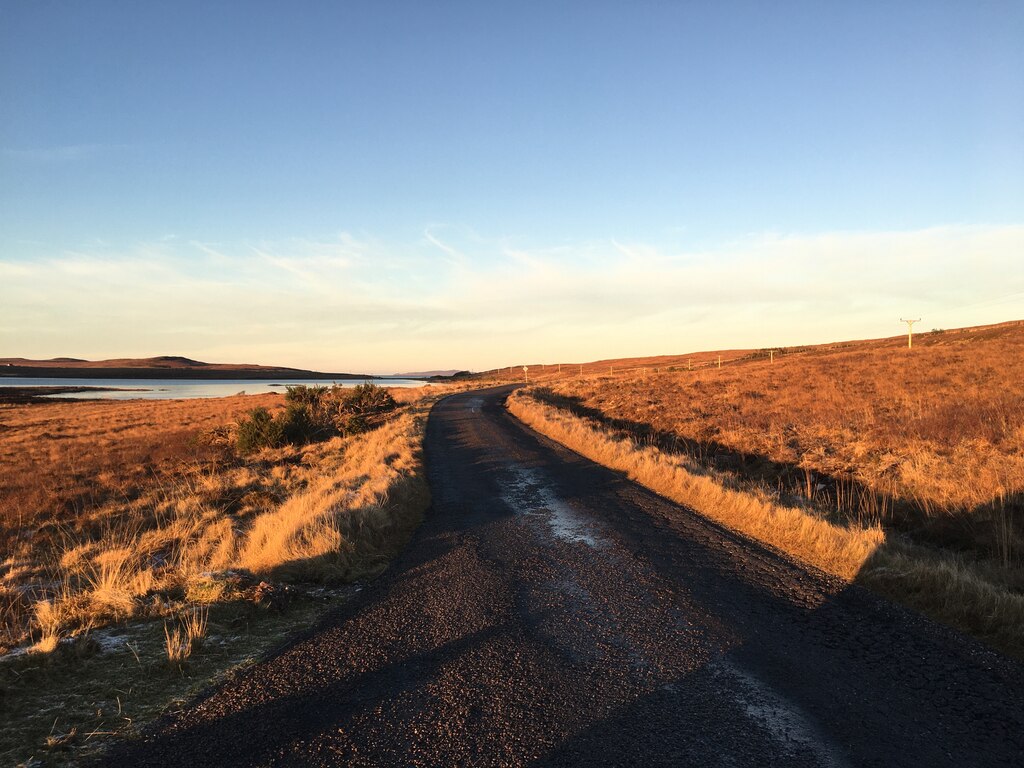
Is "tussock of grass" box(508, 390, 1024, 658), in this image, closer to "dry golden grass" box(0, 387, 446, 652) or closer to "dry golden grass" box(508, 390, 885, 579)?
"dry golden grass" box(508, 390, 885, 579)

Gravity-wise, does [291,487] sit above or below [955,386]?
below

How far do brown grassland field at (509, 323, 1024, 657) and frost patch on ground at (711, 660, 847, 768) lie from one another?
232cm

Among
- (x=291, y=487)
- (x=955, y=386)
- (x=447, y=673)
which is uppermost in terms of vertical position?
(x=955, y=386)

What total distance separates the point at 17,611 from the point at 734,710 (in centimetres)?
772

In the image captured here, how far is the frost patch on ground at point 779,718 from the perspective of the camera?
3.25 m

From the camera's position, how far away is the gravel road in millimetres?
3301

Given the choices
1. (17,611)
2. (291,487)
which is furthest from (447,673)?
(291,487)

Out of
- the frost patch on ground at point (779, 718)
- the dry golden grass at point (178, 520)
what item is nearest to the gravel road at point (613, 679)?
the frost patch on ground at point (779, 718)

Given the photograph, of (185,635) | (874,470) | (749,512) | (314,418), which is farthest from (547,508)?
(314,418)

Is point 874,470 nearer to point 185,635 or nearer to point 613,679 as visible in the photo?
point 613,679

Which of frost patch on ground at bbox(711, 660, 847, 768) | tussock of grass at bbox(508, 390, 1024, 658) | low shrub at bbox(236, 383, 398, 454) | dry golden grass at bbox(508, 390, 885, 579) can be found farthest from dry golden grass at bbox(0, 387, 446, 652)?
tussock of grass at bbox(508, 390, 1024, 658)

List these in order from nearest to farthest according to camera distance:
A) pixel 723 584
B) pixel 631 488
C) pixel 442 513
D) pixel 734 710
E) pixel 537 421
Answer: pixel 734 710
pixel 723 584
pixel 442 513
pixel 631 488
pixel 537 421

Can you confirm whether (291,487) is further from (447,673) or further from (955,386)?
(955,386)

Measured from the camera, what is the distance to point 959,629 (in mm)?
4887
